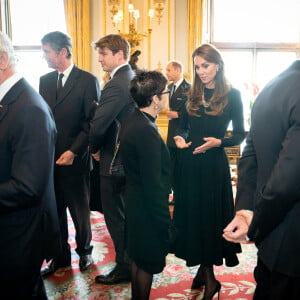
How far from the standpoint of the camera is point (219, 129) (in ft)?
8.43

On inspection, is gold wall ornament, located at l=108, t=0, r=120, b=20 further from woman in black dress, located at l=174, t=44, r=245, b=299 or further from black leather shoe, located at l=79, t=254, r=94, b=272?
black leather shoe, located at l=79, t=254, r=94, b=272

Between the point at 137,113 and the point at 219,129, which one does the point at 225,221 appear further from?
the point at 137,113

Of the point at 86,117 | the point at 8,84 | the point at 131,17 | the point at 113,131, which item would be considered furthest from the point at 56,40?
the point at 131,17

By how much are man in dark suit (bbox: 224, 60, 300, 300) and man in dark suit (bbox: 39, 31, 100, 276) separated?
1.81 meters

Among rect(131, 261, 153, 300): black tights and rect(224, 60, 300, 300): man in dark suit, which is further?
rect(131, 261, 153, 300): black tights

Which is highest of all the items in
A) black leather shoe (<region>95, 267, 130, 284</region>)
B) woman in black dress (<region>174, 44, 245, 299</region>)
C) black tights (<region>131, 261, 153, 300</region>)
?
woman in black dress (<region>174, 44, 245, 299</region>)

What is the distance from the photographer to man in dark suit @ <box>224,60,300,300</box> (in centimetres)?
116

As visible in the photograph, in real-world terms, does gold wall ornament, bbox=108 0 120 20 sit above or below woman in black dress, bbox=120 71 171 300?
above

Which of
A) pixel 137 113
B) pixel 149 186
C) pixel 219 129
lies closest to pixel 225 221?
pixel 219 129

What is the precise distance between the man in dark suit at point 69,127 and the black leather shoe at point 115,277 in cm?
28

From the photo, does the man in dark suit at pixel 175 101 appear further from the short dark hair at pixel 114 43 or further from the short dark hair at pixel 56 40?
the short dark hair at pixel 56 40

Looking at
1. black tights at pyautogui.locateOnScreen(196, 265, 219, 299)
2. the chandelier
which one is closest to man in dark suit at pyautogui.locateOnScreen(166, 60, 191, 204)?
the chandelier

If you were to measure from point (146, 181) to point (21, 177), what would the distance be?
673 millimetres

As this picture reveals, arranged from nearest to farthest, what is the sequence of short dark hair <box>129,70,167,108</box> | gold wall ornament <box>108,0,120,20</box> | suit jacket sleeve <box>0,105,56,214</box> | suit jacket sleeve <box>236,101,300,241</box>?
1. suit jacket sleeve <box>236,101,300,241</box>
2. suit jacket sleeve <box>0,105,56,214</box>
3. short dark hair <box>129,70,167,108</box>
4. gold wall ornament <box>108,0,120,20</box>
